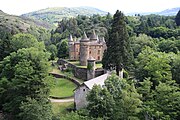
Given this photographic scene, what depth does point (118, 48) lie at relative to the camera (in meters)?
47.0

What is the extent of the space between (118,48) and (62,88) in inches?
617

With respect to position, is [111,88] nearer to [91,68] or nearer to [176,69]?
[176,69]

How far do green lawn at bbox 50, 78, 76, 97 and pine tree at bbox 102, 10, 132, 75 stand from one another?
9.59 metres

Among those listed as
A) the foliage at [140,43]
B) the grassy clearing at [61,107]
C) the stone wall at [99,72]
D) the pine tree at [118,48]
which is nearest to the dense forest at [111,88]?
the pine tree at [118,48]

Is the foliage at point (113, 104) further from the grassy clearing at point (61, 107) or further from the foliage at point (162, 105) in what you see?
the grassy clearing at point (61, 107)

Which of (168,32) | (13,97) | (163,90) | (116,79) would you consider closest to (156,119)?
(163,90)

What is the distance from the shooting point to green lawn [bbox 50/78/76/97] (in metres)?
50.3

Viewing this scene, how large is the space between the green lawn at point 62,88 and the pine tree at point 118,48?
31.5 ft

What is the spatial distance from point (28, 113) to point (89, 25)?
92.8 m

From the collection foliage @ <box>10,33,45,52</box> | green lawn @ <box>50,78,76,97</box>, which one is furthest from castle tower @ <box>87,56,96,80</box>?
foliage @ <box>10,33,45,52</box>

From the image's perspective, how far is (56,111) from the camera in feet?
141

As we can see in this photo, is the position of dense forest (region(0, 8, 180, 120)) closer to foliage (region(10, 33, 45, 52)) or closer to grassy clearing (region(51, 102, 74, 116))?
foliage (region(10, 33, 45, 52))

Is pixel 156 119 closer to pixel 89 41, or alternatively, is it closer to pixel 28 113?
pixel 28 113

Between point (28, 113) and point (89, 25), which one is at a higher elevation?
point (89, 25)
